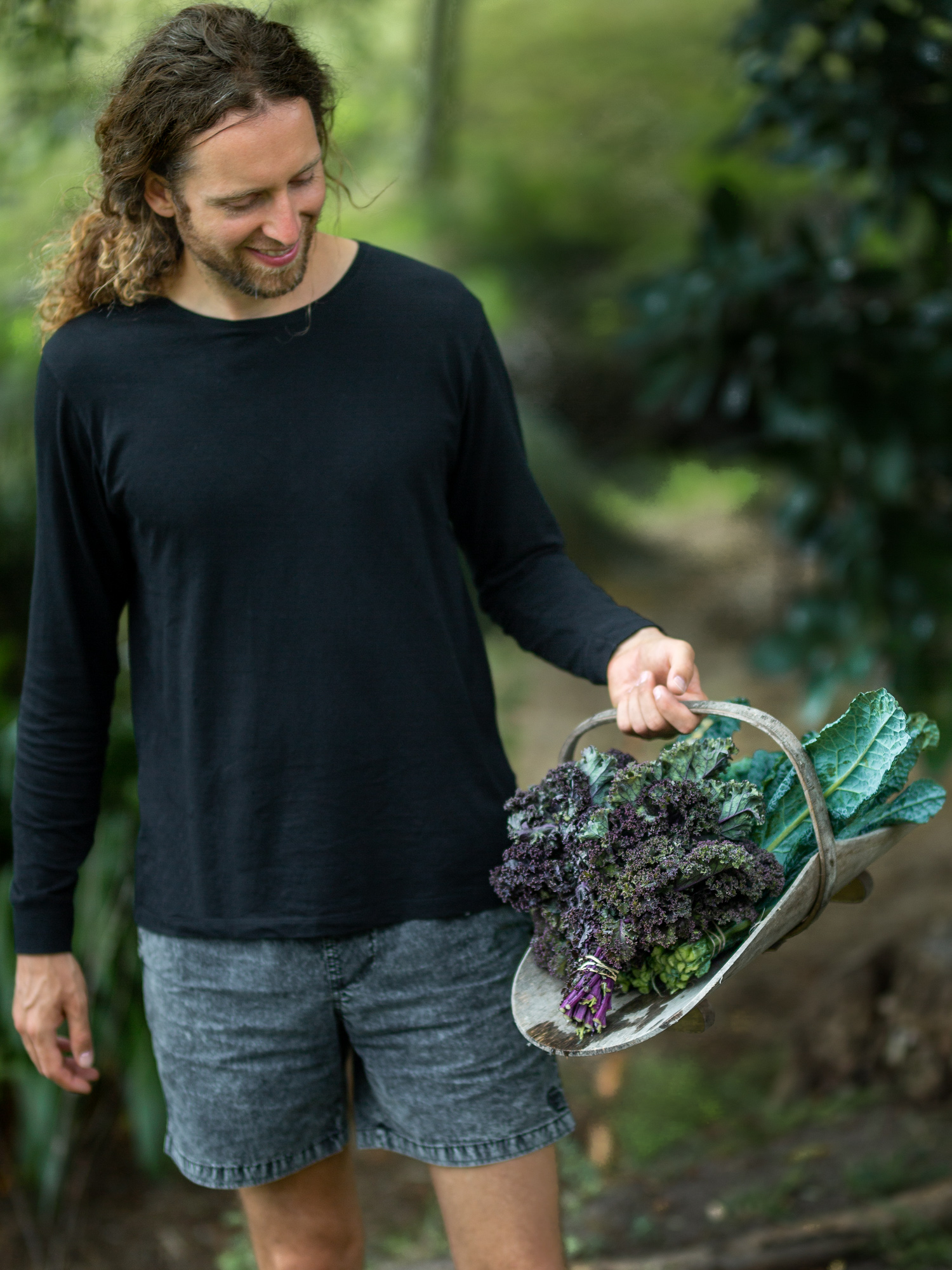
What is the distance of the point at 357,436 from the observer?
1.35 meters

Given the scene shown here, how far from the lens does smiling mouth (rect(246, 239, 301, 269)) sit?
1316 millimetres

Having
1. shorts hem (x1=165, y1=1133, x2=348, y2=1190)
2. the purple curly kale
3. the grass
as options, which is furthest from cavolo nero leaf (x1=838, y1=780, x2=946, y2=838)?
the grass

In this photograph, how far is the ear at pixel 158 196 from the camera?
1369mm

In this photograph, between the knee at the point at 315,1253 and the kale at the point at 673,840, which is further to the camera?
the knee at the point at 315,1253

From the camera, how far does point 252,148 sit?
1272 millimetres

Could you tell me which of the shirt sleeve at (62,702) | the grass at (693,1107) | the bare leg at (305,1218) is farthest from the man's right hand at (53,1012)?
the grass at (693,1107)

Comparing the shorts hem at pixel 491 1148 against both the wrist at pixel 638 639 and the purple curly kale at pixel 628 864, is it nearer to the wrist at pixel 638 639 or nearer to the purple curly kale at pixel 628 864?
the purple curly kale at pixel 628 864

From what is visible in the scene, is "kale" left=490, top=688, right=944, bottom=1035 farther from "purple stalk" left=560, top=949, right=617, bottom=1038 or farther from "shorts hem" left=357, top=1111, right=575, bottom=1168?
"shorts hem" left=357, top=1111, right=575, bottom=1168

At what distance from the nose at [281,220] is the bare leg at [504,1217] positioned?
1.07 meters

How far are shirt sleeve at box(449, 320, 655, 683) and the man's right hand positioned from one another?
705mm

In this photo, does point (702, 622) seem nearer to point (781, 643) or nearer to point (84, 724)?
point (781, 643)

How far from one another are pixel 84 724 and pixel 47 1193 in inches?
58.3

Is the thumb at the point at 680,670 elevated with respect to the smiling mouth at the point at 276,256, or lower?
lower

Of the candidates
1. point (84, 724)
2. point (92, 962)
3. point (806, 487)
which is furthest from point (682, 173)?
point (84, 724)
